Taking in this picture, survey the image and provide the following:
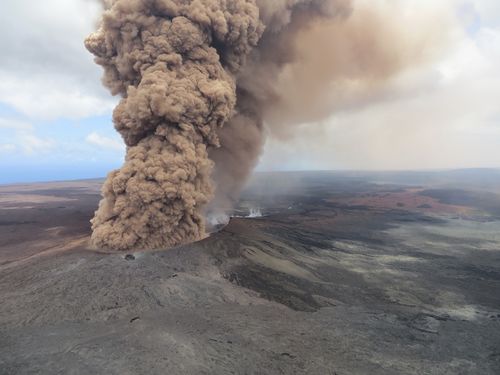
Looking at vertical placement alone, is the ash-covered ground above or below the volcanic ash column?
below

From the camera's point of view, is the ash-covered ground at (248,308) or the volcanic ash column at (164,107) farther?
the volcanic ash column at (164,107)

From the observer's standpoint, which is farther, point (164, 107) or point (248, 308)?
point (164, 107)

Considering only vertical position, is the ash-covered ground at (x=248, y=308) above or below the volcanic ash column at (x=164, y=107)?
below

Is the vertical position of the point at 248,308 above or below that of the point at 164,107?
below

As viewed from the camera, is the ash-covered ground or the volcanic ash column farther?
the volcanic ash column
